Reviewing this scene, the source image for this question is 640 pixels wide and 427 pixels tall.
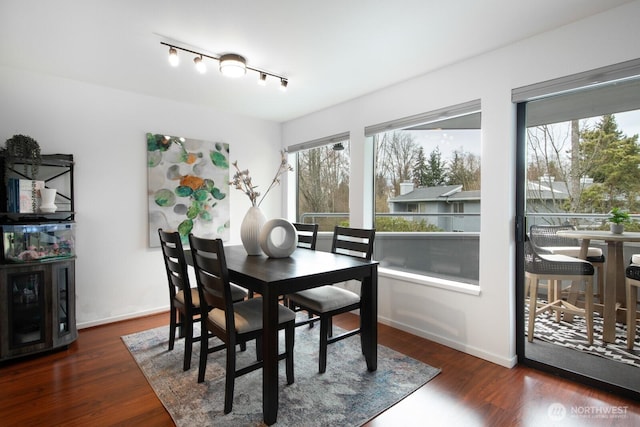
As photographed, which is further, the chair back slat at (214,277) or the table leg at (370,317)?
the table leg at (370,317)

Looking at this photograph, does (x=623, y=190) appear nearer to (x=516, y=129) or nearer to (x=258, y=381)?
(x=516, y=129)

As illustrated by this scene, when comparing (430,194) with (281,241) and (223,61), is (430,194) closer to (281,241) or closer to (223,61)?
(281,241)

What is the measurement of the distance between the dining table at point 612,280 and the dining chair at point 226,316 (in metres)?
2.01

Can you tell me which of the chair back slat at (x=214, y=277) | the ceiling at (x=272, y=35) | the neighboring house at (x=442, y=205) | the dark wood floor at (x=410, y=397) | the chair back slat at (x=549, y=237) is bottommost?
the dark wood floor at (x=410, y=397)

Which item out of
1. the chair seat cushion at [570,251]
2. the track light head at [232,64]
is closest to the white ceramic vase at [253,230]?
the track light head at [232,64]

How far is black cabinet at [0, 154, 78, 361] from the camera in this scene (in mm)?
2432

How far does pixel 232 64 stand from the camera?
255 centimetres

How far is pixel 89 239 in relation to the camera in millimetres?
3160

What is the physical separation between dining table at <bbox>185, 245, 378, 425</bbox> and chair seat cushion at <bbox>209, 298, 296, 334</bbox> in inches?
7.3

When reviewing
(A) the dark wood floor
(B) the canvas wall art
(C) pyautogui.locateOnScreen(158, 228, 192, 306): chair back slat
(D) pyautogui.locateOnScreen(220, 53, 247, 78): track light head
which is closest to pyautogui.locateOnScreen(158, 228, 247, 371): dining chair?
(C) pyautogui.locateOnScreen(158, 228, 192, 306): chair back slat

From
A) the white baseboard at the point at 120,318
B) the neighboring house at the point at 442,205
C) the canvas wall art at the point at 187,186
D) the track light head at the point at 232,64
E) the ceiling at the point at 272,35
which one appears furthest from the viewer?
the canvas wall art at the point at 187,186

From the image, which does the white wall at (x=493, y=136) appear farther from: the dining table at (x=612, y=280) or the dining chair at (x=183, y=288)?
the dining chair at (x=183, y=288)

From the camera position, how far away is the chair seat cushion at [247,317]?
1.91 m

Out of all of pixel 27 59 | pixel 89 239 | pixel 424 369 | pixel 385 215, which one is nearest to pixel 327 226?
pixel 385 215
